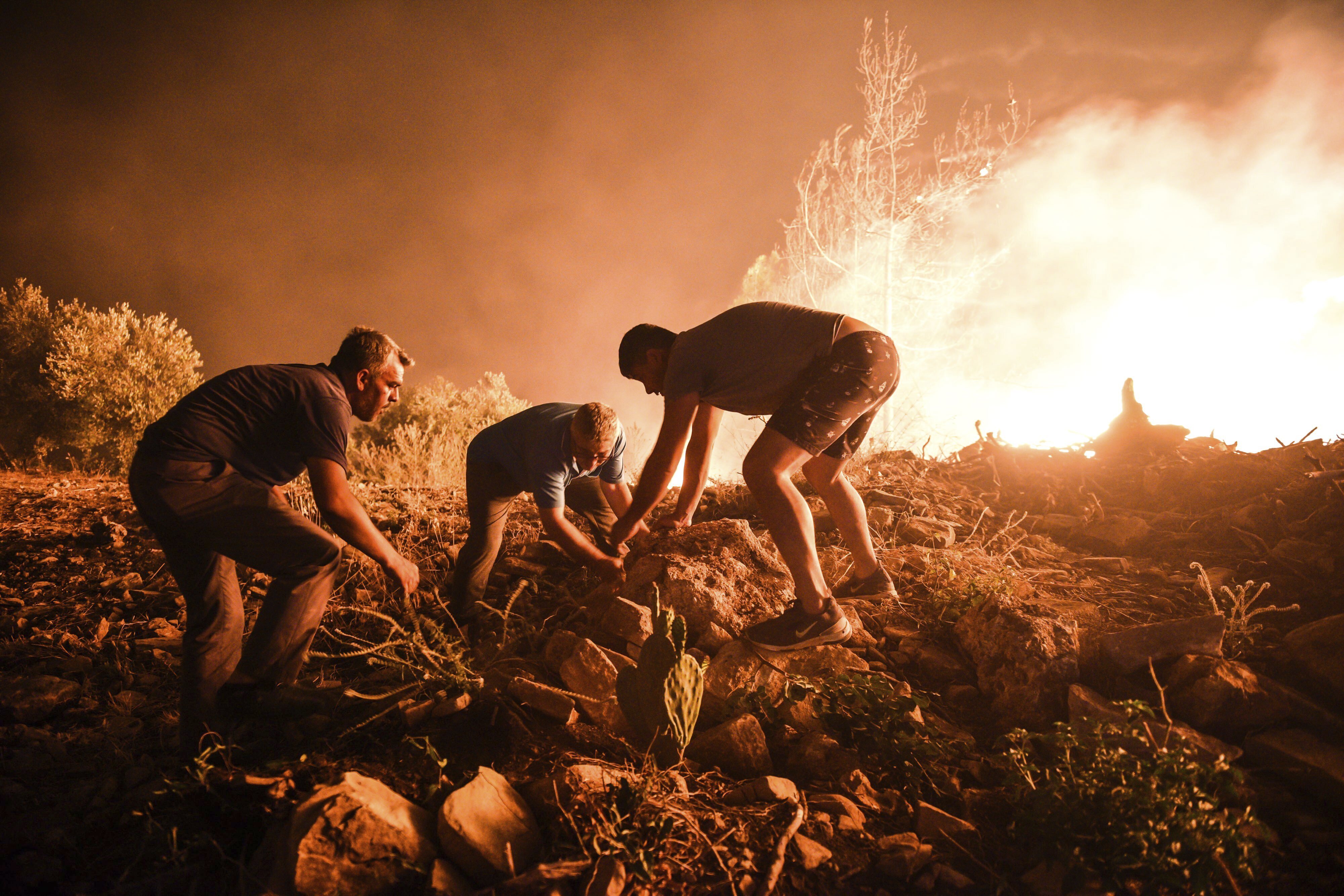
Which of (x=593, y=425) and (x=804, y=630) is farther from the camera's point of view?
(x=593, y=425)

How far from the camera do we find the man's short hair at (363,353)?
2.60 meters

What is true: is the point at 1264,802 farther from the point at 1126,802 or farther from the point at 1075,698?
the point at 1126,802

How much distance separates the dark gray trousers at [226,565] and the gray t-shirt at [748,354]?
5.66 feet

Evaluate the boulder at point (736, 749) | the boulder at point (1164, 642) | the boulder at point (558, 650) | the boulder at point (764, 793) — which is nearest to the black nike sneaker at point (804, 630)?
the boulder at point (736, 749)

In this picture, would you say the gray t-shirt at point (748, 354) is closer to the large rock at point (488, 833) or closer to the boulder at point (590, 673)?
the boulder at point (590, 673)

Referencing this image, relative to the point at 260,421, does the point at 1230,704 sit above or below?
below

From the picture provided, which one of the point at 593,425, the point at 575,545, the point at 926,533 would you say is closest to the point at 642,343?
the point at 593,425

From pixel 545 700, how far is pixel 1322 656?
3244 mm

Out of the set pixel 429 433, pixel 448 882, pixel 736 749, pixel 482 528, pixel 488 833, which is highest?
pixel 429 433

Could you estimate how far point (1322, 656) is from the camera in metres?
2.25

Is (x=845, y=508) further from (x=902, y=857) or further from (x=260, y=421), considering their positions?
(x=260, y=421)

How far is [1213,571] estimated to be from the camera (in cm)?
323

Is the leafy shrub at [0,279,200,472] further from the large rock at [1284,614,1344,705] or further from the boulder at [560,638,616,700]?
the large rock at [1284,614,1344,705]

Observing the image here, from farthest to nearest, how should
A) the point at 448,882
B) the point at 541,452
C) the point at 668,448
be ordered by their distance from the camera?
Result: the point at 541,452, the point at 668,448, the point at 448,882
